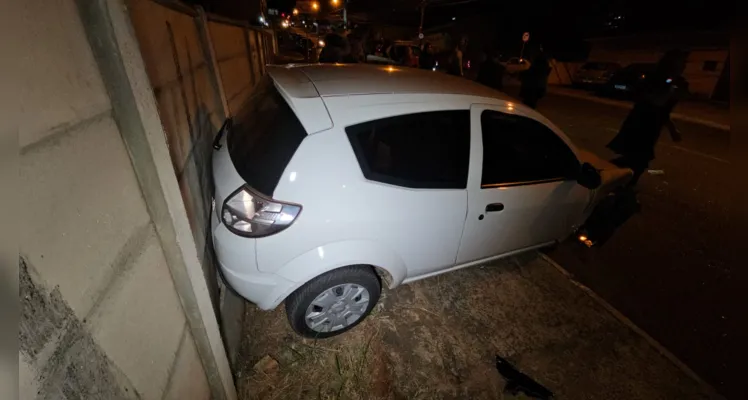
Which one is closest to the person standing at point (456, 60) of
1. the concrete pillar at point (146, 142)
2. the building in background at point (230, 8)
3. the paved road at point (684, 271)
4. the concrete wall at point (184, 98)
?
the building in background at point (230, 8)

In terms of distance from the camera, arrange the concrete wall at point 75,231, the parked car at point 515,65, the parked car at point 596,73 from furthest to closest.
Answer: the parked car at point 515,65
the parked car at point 596,73
the concrete wall at point 75,231

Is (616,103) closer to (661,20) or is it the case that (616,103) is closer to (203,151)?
(661,20)

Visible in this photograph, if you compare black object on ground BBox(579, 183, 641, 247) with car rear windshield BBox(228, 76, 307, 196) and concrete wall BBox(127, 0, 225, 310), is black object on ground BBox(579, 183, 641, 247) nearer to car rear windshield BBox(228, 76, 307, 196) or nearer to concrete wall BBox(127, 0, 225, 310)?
car rear windshield BBox(228, 76, 307, 196)

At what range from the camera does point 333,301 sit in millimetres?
2242

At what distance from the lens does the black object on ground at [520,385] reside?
213 cm

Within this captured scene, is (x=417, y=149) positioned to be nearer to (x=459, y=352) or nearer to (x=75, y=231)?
(x=459, y=352)

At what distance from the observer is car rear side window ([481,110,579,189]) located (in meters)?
2.29

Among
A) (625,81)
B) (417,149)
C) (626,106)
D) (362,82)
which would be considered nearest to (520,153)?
(417,149)

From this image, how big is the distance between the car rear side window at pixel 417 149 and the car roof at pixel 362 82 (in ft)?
0.70

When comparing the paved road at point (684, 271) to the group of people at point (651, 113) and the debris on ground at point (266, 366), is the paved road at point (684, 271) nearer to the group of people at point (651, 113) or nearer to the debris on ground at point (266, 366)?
the group of people at point (651, 113)

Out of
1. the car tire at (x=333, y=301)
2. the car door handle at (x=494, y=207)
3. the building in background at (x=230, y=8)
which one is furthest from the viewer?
the building in background at (x=230, y=8)

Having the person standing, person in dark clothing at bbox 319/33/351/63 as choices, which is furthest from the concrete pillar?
the person standing

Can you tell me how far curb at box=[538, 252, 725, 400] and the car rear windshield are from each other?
116 inches

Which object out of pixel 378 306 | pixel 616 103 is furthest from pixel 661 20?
pixel 378 306
